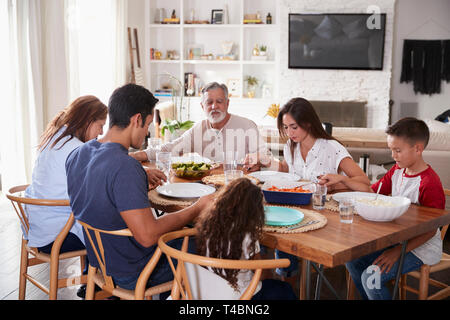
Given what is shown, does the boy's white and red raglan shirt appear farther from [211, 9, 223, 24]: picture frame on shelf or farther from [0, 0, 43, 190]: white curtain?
[211, 9, 223, 24]: picture frame on shelf

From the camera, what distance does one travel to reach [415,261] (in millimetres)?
2053

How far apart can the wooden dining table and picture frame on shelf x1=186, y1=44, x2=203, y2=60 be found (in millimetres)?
6465

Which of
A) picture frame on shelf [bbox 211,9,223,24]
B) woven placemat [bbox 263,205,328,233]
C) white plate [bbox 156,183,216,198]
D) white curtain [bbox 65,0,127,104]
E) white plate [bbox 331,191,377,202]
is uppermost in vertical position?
picture frame on shelf [bbox 211,9,223,24]

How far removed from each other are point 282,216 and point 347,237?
0.29 metres

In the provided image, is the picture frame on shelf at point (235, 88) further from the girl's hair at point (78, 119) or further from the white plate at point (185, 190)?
the white plate at point (185, 190)

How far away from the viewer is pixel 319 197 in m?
1.95

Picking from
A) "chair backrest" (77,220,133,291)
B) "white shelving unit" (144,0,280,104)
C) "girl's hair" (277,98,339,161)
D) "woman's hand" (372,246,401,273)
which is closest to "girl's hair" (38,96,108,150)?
"chair backrest" (77,220,133,291)

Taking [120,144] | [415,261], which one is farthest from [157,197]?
[415,261]

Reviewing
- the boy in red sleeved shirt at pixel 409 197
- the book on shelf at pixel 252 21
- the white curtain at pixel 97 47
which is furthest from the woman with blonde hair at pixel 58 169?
the book on shelf at pixel 252 21

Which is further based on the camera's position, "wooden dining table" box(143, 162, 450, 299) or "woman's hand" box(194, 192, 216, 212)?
"woman's hand" box(194, 192, 216, 212)

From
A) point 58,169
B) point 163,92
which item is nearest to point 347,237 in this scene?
point 58,169

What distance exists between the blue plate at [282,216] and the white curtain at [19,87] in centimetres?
331

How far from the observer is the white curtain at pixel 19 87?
443 centimetres

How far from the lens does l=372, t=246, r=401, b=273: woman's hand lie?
6.43 feet
